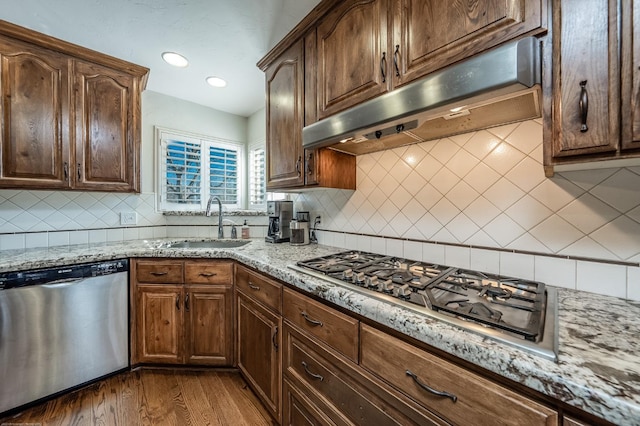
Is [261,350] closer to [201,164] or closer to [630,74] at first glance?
[630,74]

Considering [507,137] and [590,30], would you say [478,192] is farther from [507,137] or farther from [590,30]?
[590,30]

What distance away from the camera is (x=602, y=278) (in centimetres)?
97

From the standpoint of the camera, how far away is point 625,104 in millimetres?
675

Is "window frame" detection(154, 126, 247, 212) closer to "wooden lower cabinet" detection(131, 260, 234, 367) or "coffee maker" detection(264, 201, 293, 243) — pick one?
"wooden lower cabinet" detection(131, 260, 234, 367)

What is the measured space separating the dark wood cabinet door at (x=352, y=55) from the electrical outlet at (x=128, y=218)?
2074 millimetres

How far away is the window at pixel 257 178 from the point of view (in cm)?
315

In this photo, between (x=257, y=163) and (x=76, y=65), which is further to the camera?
(x=257, y=163)

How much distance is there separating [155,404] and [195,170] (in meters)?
2.18

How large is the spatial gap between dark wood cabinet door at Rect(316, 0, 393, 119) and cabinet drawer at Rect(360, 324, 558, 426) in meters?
1.10

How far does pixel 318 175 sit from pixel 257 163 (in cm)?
181

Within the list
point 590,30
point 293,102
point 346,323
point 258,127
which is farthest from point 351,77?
point 258,127

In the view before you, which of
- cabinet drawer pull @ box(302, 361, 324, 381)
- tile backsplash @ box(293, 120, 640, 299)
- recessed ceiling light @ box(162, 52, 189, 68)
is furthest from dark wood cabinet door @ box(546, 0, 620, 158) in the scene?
recessed ceiling light @ box(162, 52, 189, 68)

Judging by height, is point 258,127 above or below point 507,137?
above

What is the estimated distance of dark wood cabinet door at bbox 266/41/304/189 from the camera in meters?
1.75
